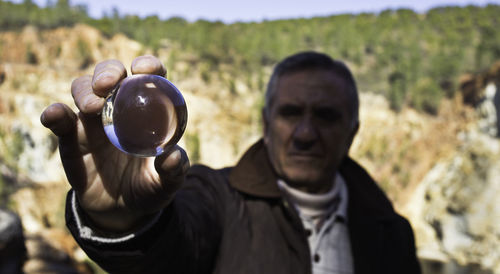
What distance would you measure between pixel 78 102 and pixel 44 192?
84.2ft

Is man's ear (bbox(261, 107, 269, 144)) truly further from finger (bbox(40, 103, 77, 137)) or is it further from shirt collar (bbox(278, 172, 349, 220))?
finger (bbox(40, 103, 77, 137))

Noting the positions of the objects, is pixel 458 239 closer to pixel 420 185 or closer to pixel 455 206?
pixel 455 206

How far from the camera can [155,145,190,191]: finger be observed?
3.45ft

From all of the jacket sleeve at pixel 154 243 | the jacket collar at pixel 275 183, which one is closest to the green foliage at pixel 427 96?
the jacket collar at pixel 275 183

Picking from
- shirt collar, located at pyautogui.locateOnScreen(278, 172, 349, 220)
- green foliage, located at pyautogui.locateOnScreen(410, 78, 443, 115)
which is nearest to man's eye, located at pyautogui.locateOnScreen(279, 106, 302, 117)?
shirt collar, located at pyautogui.locateOnScreen(278, 172, 349, 220)

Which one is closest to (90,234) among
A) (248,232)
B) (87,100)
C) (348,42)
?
(87,100)

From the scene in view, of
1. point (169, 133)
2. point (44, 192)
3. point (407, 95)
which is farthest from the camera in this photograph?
point (407, 95)

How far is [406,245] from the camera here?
2.21 metres

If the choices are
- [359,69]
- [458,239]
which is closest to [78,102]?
[458,239]

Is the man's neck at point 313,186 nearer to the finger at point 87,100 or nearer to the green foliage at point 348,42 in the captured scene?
the finger at point 87,100

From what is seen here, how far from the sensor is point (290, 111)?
226cm

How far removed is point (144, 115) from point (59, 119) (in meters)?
0.22

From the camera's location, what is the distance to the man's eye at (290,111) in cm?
224

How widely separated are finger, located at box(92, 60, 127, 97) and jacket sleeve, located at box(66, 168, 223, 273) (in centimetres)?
36
